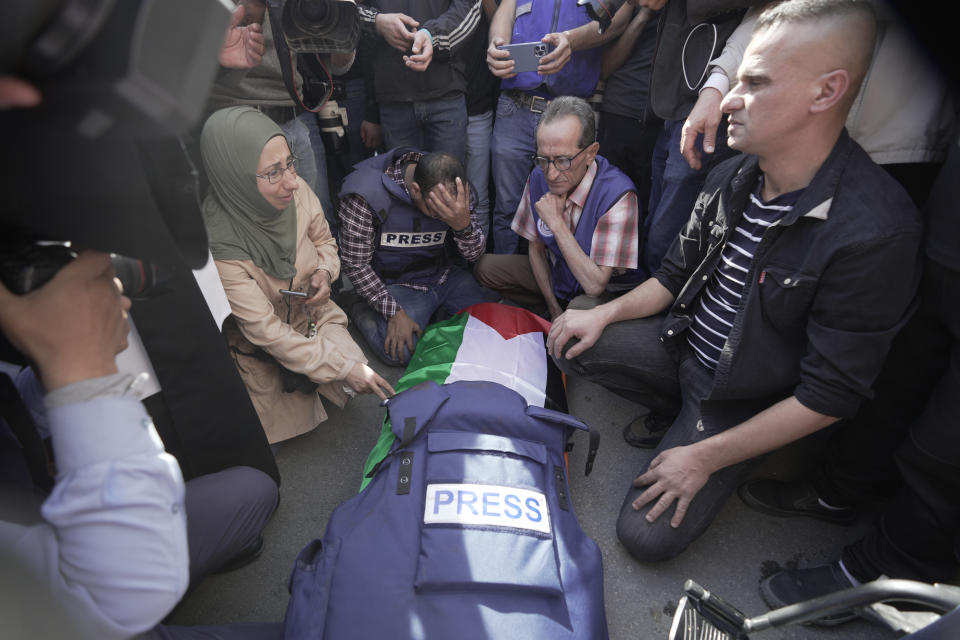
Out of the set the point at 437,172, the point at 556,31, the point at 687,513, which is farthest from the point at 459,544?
the point at 556,31

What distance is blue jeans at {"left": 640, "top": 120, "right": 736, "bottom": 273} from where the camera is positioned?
216 cm

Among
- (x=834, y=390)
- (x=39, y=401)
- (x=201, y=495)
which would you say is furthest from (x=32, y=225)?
(x=834, y=390)

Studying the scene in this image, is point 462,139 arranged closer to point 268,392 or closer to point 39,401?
point 268,392

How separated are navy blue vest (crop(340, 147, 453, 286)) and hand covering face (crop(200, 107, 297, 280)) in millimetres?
610

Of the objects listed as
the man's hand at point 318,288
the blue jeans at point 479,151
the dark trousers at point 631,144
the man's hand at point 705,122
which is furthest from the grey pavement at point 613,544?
the blue jeans at point 479,151

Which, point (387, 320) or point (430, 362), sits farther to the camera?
point (387, 320)

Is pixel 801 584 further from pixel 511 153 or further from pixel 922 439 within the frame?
pixel 511 153

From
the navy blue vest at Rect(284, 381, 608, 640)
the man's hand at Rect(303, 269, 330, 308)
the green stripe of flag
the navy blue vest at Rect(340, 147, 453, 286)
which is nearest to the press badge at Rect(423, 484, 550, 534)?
→ the navy blue vest at Rect(284, 381, 608, 640)

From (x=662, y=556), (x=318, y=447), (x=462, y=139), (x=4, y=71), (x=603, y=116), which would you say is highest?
(x=4, y=71)

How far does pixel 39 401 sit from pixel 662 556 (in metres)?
1.64

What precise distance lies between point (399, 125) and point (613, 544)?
7.65ft

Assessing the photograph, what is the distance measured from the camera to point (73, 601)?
0.70 meters

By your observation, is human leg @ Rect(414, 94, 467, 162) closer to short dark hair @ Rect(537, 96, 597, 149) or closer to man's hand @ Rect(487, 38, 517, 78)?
man's hand @ Rect(487, 38, 517, 78)

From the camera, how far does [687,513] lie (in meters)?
1.66
